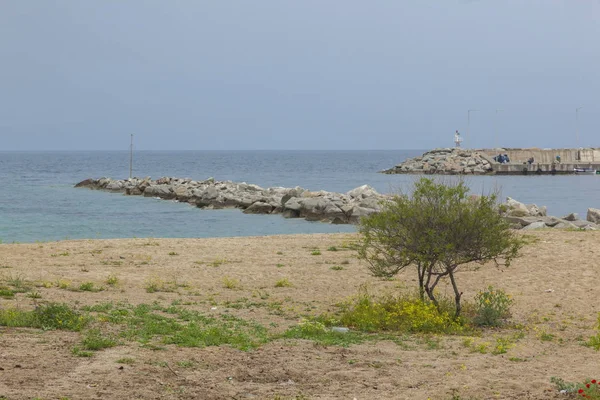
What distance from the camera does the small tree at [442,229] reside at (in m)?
11.4

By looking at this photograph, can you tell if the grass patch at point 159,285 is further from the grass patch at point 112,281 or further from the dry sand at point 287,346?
the grass patch at point 112,281

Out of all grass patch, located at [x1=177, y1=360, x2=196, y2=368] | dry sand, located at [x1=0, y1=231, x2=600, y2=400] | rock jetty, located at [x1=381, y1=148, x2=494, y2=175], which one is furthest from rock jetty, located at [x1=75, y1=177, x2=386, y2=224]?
rock jetty, located at [x1=381, y1=148, x2=494, y2=175]

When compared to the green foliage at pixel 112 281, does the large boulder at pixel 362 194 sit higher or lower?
higher

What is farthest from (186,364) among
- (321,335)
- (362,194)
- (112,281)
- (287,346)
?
(362,194)

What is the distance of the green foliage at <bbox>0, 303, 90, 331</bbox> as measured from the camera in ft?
32.7

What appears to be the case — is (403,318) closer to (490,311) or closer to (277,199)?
(490,311)

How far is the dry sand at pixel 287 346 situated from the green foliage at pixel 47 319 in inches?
10.9

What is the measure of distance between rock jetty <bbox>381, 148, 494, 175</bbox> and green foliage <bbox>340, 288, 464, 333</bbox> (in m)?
75.9

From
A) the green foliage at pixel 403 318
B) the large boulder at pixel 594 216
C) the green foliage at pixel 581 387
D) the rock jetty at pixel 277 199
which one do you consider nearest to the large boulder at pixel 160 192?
the rock jetty at pixel 277 199

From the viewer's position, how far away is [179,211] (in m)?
42.7

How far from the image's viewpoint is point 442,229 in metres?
11.5

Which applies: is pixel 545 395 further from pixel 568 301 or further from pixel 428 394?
pixel 568 301

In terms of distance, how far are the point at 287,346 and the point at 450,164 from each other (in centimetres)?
8368

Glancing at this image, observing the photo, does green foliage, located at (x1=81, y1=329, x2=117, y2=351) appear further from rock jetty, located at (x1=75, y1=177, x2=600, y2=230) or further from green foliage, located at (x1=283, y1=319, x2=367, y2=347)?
rock jetty, located at (x1=75, y1=177, x2=600, y2=230)
